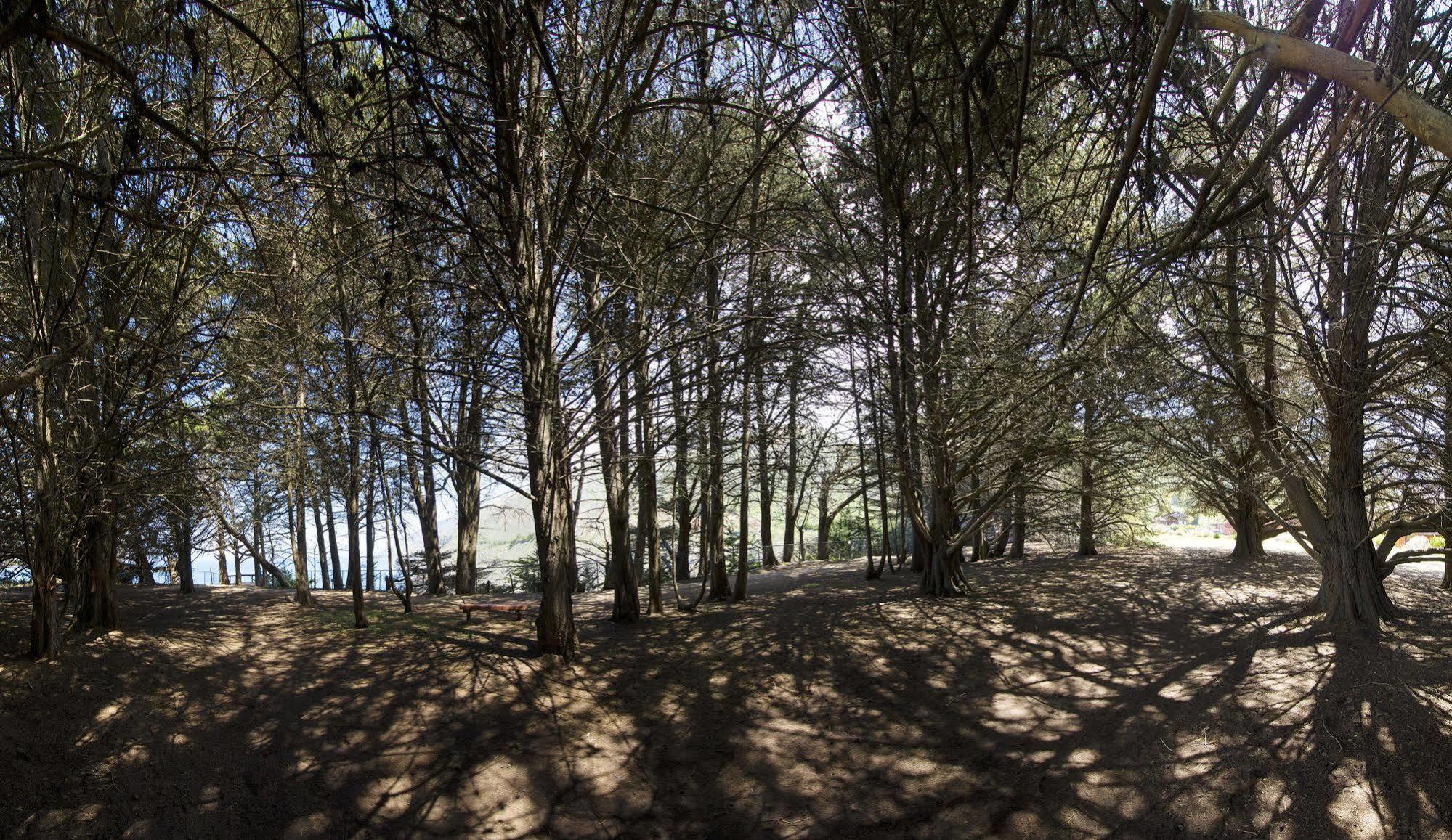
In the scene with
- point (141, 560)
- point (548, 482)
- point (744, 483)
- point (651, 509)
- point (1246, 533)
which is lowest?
point (1246, 533)

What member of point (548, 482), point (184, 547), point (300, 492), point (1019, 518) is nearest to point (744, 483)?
point (1019, 518)

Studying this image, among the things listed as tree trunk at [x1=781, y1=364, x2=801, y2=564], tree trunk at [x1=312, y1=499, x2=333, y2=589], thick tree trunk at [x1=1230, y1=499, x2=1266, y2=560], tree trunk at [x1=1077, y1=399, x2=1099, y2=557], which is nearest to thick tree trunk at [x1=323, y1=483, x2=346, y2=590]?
tree trunk at [x1=312, y1=499, x2=333, y2=589]

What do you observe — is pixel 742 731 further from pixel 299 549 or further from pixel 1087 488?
pixel 299 549

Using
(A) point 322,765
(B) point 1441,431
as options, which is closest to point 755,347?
(A) point 322,765

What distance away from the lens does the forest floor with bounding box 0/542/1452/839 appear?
529 cm

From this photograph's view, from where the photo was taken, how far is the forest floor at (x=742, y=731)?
5289mm

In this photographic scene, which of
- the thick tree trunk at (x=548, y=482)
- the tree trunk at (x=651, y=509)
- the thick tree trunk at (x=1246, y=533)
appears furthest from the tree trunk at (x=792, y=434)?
the thick tree trunk at (x=1246, y=533)

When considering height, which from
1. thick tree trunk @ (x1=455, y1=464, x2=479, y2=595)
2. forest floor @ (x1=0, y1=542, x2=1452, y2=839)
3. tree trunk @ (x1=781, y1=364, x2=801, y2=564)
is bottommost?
forest floor @ (x1=0, y1=542, x2=1452, y2=839)

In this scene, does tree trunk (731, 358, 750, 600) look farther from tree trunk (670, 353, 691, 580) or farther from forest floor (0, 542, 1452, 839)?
forest floor (0, 542, 1452, 839)

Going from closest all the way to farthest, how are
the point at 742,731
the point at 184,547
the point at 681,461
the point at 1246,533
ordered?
the point at 742,731
the point at 681,461
the point at 184,547
the point at 1246,533

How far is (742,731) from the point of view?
6730 millimetres

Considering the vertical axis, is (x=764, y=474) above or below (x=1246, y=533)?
above

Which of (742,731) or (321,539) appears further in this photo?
(321,539)

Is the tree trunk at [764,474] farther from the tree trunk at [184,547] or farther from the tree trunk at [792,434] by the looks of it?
the tree trunk at [184,547]
